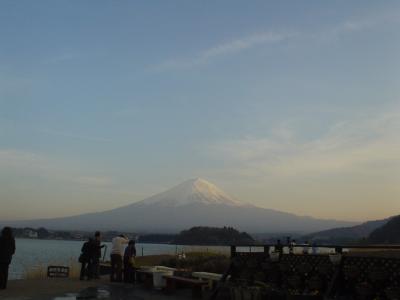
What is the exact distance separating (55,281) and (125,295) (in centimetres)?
398

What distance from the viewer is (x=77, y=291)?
1534 cm

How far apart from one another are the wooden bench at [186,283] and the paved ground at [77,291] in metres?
0.23

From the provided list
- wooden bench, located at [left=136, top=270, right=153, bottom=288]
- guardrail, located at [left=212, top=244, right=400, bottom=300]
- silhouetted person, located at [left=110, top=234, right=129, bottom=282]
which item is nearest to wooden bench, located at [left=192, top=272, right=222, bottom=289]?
guardrail, located at [left=212, top=244, right=400, bottom=300]

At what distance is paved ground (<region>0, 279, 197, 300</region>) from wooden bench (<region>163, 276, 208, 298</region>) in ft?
0.76

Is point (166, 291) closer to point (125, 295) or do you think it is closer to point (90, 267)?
point (125, 295)

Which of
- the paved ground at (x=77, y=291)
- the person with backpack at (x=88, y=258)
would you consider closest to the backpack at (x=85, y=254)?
the person with backpack at (x=88, y=258)

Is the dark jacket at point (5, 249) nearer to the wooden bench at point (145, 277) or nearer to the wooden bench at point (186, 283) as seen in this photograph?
the wooden bench at point (145, 277)

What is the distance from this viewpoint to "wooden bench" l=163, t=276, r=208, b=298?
14.5m

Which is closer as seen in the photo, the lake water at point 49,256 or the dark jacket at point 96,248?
the dark jacket at point 96,248

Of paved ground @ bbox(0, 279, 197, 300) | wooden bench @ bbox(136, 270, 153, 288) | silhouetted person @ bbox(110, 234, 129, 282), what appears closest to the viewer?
paved ground @ bbox(0, 279, 197, 300)

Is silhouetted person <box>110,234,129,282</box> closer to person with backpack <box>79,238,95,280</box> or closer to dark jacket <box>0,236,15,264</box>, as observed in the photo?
person with backpack <box>79,238,95,280</box>

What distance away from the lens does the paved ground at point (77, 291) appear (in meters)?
14.2

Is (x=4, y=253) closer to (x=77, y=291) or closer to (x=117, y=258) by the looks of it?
(x=77, y=291)

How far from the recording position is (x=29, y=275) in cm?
2019
